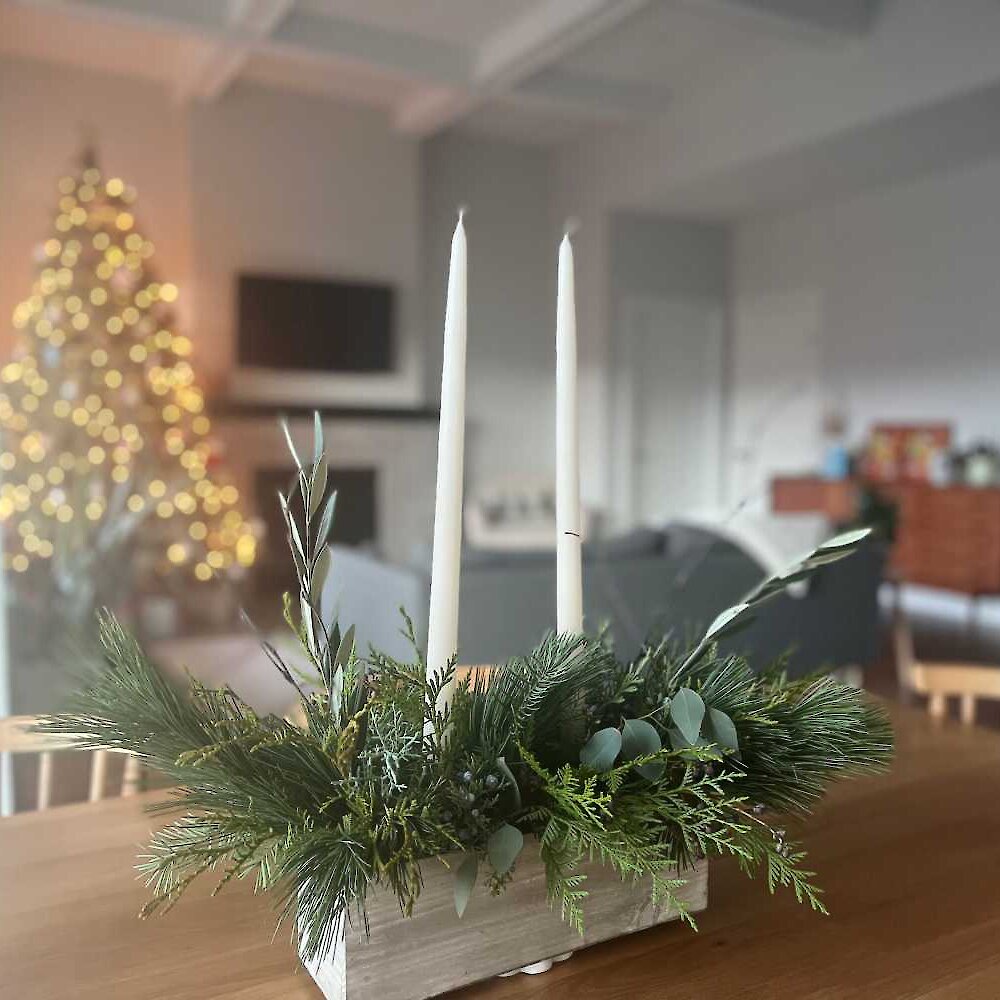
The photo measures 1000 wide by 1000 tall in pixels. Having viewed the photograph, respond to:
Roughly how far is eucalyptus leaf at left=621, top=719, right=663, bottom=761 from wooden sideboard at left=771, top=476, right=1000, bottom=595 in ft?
16.3

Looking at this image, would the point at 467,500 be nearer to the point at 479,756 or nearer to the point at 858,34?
the point at 858,34

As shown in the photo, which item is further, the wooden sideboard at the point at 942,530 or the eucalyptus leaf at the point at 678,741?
the wooden sideboard at the point at 942,530

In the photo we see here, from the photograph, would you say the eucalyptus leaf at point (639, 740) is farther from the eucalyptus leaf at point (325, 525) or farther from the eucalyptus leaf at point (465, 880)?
the eucalyptus leaf at point (325, 525)

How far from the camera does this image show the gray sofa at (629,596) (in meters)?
2.97

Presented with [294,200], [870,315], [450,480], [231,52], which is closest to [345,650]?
[450,480]

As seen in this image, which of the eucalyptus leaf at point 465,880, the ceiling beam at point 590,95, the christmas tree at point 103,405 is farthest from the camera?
the ceiling beam at point 590,95

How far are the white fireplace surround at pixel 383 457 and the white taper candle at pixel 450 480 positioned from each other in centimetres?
565

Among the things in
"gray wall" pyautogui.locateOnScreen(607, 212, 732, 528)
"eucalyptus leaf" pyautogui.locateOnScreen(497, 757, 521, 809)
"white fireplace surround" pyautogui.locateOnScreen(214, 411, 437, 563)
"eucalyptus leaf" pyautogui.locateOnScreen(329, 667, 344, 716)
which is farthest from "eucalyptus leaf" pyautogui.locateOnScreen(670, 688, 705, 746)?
"gray wall" pyautogui.locateOnScreen(607, 212, 732, 528)

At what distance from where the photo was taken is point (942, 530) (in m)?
5.81

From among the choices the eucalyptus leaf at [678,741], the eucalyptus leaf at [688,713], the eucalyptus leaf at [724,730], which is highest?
the eucalyptus leaf at [688,713]

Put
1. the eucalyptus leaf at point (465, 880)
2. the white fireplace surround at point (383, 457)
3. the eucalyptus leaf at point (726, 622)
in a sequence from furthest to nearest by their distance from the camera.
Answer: the white fireplace surround at point (383, 457) < the eucalyptus leaf at point (726, 622) < the eucalyptus leaf at point (465, 880)

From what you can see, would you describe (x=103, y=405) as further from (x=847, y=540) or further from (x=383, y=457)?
(x=847, y=540)

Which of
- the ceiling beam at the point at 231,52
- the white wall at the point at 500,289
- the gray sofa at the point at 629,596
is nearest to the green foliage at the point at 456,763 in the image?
the gray sofa at the point at 629,596

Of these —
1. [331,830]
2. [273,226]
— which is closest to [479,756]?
[331,830]
